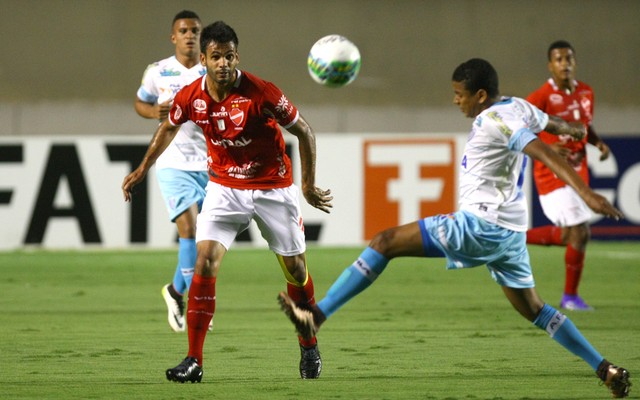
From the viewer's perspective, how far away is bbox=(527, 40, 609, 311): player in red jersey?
33.3ft

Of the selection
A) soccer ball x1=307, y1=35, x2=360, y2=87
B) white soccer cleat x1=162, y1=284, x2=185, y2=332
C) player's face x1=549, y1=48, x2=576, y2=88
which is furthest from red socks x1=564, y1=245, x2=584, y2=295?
white soccer cleat x1=162, y1=284, x2=185, y2=332

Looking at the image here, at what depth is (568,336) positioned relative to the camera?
5.93m

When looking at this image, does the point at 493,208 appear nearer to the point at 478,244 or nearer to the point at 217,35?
the point at 478,244

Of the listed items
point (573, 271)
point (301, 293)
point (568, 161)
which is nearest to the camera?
point (301, 293)

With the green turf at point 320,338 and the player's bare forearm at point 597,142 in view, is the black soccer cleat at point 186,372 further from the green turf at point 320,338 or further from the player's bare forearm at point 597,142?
the player's bare forearm at point 597,142

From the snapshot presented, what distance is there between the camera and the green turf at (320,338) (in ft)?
20.0

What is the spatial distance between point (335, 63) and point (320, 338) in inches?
78.0

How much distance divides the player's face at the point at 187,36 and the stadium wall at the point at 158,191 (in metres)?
6.58

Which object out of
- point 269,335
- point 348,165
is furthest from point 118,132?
point 269,335

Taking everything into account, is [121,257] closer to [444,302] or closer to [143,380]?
[444,302]

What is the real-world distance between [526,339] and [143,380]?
3.03 meters

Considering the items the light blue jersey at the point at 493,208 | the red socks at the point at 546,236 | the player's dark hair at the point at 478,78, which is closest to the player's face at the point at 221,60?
the player's dark hair at the point at 478,78

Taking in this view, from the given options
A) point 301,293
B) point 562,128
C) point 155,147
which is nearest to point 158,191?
point 155,147

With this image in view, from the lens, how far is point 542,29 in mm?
18406
